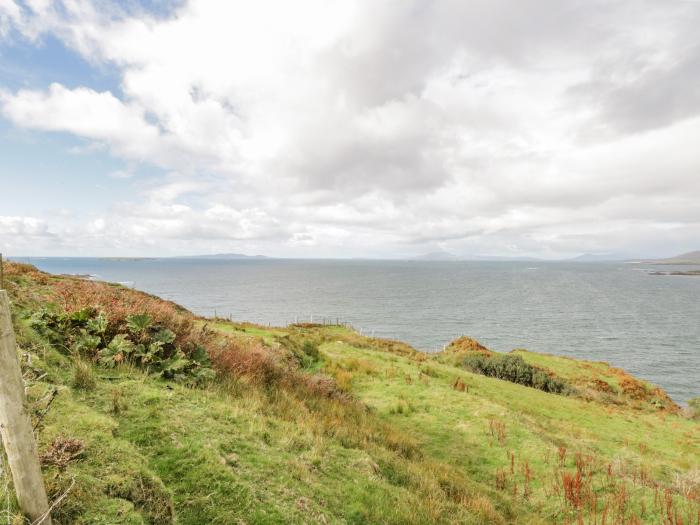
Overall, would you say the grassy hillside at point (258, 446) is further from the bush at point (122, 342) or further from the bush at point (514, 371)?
the bush at point (514, 371)

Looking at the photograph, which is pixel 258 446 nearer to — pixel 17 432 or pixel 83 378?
pixel 83 378

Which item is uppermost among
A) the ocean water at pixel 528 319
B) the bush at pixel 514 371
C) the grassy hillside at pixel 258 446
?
the grassy hillside at pixel 258 446

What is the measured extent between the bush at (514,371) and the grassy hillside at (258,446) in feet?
47.7

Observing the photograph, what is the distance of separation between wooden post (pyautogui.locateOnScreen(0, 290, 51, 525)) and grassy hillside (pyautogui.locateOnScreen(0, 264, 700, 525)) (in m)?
0.20

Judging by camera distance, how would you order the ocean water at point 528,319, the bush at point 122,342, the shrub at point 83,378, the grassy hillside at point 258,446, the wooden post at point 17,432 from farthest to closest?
the ocean water at point 528,319 → the bush at point 122,342 → the shrub at point 83,378 → the grassy hillside at point 258,446 → the wooden post at point 17,432

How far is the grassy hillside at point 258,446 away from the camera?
452 centimetres

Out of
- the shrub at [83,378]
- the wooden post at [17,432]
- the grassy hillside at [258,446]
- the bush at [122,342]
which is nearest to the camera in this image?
the wooden post at [17,432]

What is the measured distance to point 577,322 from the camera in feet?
258

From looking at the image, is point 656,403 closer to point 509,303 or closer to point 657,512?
point 657,512

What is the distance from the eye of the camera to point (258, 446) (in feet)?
20.5

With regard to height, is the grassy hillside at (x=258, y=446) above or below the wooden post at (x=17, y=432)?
below

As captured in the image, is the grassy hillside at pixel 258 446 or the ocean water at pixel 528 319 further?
the ocean water at pixel 528 319

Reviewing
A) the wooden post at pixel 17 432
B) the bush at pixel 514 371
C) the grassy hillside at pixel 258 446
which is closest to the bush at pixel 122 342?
the grassy hillside at pixel 258 446

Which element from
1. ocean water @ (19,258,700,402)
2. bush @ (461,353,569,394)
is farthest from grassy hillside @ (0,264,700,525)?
ocean water @ (19,258,700,402)
